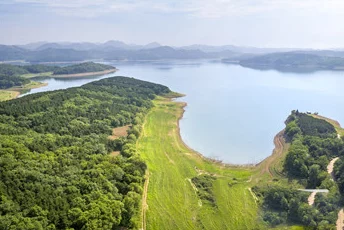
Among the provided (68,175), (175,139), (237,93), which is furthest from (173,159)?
(237,93)

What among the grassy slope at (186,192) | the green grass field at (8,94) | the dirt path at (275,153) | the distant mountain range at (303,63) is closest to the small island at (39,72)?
the green grass field at (8,94)

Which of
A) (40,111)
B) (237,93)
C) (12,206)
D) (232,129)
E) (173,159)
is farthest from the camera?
(237,93)

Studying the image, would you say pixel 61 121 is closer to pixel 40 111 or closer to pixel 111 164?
pixel 40 111

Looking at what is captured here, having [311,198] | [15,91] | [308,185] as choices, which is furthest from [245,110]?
[15,91]

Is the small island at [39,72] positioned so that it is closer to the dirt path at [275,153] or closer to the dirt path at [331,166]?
the dirt path at [275,153]

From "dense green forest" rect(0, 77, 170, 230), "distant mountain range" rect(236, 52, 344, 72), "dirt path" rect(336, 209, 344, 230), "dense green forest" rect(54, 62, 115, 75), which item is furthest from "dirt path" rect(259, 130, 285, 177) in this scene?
"distant mountain range" rect(236, 52, 344, 72)

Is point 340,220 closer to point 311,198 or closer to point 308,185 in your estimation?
→ point 311,198

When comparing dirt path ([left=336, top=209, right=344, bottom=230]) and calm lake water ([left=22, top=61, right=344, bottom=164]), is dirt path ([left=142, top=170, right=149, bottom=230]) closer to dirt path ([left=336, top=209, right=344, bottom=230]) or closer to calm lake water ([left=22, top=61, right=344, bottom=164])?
calm lake water ([left=22, top=61, right=344, bottom=164])
